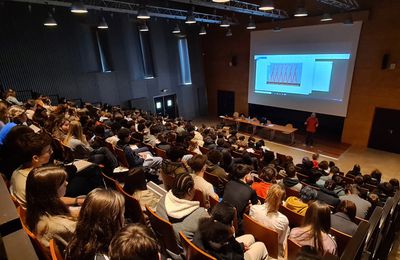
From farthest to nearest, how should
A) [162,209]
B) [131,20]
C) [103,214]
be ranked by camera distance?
[131,20] < [162,209] < [103,214]

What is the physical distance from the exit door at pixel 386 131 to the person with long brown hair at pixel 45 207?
32.3ft

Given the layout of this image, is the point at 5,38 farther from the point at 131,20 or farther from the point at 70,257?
the point at 70,257

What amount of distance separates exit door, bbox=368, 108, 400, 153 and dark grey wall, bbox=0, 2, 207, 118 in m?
9.03

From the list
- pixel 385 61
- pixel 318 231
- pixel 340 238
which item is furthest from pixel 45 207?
pixel 385 61

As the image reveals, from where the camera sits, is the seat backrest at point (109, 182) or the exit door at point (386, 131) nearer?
the seat backrest at point (109, 182)

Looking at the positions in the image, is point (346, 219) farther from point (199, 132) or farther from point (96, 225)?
point (199, 132)

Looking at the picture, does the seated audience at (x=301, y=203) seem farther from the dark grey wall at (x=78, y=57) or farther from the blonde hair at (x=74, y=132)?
the dark grey wall at (x=78, y=57)

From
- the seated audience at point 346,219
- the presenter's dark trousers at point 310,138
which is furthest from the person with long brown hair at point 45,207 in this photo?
the presenter's dark trousers at point 310,138

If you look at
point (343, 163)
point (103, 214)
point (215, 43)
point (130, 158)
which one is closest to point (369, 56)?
point (343, 163)

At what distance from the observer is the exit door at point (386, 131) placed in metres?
8.02

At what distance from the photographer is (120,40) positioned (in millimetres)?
10734

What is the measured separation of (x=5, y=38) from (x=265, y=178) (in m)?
9.61

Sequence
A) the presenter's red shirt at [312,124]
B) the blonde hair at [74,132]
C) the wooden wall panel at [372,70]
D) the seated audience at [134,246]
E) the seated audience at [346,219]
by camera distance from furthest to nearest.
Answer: the presenter's red shirt at [312,124] → the wooden wall panel at [372,70] → the blonde hair at [74,132] → the seated audience at [346,219] → the seated audience at [134,246]

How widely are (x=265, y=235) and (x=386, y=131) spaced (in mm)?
8325
